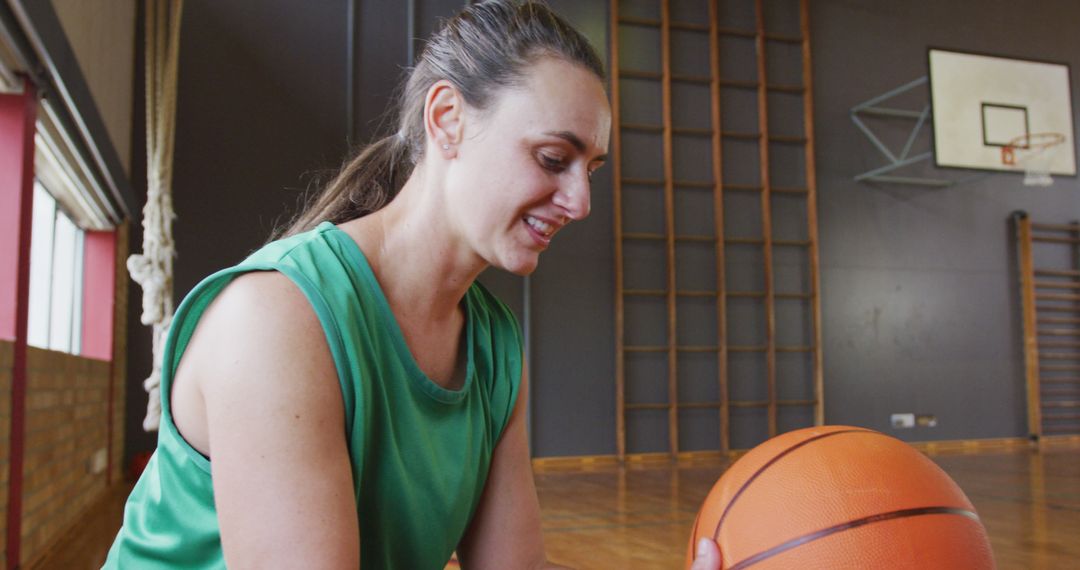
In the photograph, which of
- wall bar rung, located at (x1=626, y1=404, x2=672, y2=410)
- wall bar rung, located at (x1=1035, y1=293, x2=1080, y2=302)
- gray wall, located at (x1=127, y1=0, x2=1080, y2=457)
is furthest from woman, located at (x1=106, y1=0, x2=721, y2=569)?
wall bar rung, located at (x1=1035, y1=293, x2=1080, y2=302)

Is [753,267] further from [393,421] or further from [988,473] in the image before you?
[393,421]

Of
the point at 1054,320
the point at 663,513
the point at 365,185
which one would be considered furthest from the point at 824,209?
the point at 365,185

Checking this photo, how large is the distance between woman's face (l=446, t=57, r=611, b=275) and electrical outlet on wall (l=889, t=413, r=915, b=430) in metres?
6.60

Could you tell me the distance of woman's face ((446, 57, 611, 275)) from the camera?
3.10ft

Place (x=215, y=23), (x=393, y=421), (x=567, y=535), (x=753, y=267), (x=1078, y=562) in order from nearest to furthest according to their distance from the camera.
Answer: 1. (x=393, y=421)
2. (x=1078, y=562)
3. (x=567, y=535)
4. (x=215, y=23)
5. (x=753, y=267)

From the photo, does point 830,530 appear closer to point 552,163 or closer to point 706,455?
point 552,163

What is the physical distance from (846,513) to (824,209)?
621 cm

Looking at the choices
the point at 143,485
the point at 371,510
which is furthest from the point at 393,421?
the point at 143,485

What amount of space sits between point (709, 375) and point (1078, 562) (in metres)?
3.79

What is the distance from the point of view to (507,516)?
1.17 m

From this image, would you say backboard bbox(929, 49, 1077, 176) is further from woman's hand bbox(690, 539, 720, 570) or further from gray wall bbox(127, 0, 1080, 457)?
woman's hand bbox(690, 539, 720, 570)

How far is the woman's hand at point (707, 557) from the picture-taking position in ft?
3.60

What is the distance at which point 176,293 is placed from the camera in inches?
206

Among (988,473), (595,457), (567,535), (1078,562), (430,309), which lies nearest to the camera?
(430,309)
